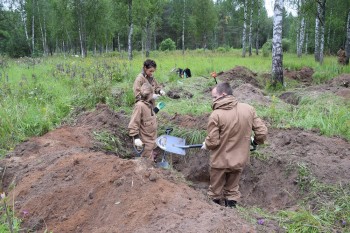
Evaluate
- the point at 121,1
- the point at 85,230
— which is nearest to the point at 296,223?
the point at 85,230

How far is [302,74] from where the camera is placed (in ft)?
45.3

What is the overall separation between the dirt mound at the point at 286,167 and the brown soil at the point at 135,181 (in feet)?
0.05

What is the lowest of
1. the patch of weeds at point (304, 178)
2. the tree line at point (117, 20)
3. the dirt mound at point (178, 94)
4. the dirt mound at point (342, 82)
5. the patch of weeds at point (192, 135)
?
the patch of weeds at point (304, 178)

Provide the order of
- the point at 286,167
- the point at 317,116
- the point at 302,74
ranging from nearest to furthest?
1. the point at 286,167
2. the point at 317,116
3. the point at 302,74

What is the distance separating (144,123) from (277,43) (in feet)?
22.2

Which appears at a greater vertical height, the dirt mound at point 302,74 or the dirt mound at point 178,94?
the dirt mound at point 302,74

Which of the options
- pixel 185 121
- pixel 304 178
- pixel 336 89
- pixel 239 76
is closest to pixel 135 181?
pixel 304 178

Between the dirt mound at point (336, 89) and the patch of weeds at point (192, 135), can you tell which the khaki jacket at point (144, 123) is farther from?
the dirt mound at point (336, 89)

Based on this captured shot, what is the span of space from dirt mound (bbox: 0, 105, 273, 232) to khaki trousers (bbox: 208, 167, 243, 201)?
1.66ft

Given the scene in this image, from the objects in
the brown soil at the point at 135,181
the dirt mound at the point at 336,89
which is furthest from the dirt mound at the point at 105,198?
the dirt mound at the point at 336,89

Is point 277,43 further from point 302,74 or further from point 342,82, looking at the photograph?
point 302,74

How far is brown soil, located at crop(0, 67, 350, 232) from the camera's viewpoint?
2.94 meters

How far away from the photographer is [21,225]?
335cm

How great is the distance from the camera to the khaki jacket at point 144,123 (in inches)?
190
